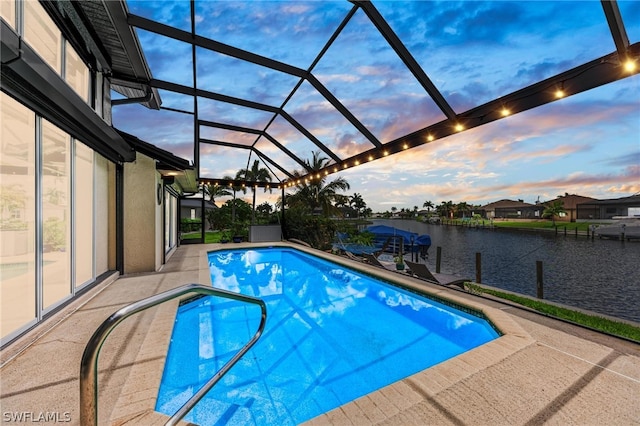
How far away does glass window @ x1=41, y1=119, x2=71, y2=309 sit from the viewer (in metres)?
3.29

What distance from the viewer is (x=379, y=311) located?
5285mm

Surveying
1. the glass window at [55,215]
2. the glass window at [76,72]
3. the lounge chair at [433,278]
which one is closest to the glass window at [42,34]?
the glass window at [76,72]

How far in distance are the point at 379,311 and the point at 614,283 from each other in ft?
34.4

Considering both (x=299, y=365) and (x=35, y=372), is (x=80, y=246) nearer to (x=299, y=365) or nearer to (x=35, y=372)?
(x=35, y=372)

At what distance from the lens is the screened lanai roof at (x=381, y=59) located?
3674mm

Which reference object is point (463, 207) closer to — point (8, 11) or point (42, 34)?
point (42, 34)

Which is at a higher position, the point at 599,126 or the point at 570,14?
the point at 570,14

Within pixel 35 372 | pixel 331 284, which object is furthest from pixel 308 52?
pixel 35 372

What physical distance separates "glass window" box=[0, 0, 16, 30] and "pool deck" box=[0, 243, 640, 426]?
3.31 m

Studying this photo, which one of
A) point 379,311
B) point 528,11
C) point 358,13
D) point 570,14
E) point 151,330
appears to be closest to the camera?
point 151,330

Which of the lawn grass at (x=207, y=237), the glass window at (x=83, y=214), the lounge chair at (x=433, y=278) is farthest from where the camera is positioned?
the lawn grass at (x=207, y=237)

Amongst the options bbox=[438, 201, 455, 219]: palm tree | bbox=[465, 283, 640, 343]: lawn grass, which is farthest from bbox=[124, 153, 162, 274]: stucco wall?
bbox=[438, 201, 455, 219]: palm tree

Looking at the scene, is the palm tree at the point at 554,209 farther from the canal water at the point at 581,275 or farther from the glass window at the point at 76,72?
the glass window at the point at 76,72

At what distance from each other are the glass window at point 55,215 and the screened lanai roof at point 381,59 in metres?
2.22
